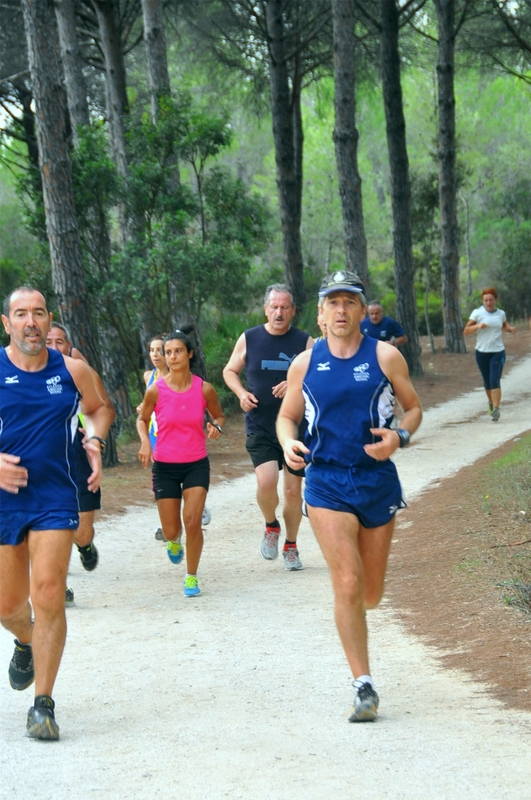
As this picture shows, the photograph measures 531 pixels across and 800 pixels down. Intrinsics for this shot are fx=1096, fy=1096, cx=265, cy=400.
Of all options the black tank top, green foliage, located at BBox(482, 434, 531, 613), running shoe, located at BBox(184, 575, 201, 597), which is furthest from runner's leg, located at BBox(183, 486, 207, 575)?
green foliage, located at BBox(482, 434, 531, 613)

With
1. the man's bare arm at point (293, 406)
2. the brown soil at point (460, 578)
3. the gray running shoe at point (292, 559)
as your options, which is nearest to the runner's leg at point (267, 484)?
the gray running shoe at point (292, 559)

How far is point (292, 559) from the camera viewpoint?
9.10m

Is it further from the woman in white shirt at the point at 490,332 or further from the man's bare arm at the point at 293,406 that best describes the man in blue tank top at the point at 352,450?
the woman in white shirt at the point at 490,332

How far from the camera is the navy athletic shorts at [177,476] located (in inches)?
324

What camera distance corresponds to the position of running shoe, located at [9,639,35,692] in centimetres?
558

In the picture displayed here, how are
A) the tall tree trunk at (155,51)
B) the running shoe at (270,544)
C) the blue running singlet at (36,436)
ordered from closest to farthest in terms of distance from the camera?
the blue running singlet at (36,436)
the running shoe at (270,544)
the tall tree trunk at (155,51)

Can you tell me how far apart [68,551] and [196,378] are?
11.3 feet

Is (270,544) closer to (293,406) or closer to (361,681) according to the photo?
(293,406)

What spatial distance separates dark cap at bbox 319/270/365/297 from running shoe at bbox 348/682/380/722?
190 centimetres

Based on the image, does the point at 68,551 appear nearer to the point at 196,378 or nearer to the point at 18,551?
the point at 18,551

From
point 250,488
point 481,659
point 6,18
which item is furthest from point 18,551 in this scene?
point 6,18

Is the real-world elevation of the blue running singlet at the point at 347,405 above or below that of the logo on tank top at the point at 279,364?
above

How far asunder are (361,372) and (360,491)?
0.57m

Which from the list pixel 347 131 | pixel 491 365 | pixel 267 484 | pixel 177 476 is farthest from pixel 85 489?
pixel 347 131
